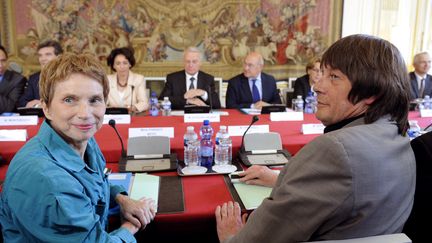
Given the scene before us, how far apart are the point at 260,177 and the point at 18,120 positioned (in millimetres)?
1981

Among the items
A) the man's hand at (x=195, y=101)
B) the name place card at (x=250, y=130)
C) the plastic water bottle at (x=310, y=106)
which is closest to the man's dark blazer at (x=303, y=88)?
the plastic water bottle at (x=310, y=106)

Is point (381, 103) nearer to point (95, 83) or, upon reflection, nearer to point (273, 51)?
point (95, 83)

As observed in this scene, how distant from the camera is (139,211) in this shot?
133 centimetres

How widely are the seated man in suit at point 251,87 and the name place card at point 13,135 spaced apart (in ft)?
7.59

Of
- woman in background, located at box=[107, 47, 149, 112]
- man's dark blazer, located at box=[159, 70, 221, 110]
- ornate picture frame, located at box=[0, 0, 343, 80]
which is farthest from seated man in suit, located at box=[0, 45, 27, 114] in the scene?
man's dark blazer, located at box=[159, 70, 221, 110]

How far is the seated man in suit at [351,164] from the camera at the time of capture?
2.82 feet

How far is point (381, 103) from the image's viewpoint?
1028 millimetres

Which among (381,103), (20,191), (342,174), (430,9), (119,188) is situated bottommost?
(119,188)

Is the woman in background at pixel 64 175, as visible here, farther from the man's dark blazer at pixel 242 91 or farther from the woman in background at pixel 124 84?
the man's dark blazer at pixel 242 91

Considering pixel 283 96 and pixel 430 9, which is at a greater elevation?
pixel 430 9

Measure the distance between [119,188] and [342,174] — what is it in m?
0.95

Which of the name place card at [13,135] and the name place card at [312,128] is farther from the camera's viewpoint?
the name place card at [312,128]

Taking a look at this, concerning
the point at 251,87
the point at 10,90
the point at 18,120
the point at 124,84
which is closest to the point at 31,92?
the point at 10,90

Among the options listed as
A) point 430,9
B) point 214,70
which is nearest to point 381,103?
point 214,70
